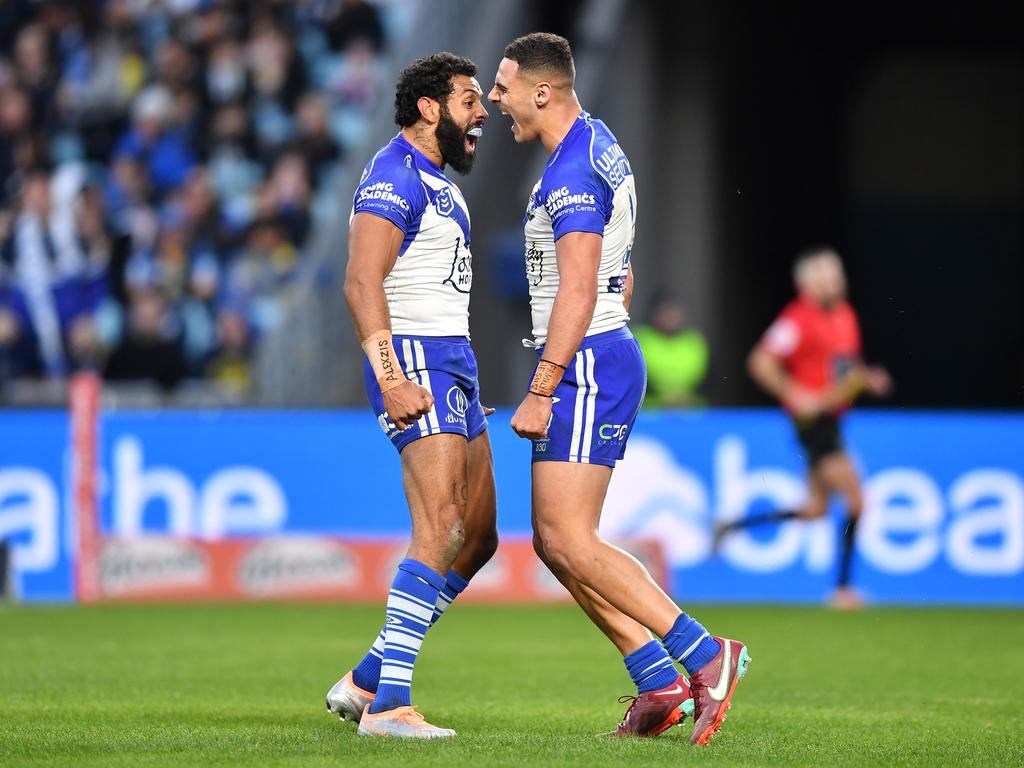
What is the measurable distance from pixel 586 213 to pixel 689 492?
7.50 meters

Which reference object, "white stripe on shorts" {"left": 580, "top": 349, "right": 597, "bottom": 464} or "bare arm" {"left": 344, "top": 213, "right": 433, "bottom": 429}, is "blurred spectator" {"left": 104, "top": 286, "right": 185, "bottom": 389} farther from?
"white stripe on shorts" {"left": 580, "top": 349, "right": 597, "bottom": 464}

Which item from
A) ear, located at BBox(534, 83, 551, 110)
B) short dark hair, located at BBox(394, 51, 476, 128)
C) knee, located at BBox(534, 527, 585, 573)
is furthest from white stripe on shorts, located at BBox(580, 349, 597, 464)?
short dark hair, located at BBox(394, 51, 476, 128)

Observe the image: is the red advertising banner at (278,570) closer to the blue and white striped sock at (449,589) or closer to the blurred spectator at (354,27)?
the blue and white striped sock at (449,589)

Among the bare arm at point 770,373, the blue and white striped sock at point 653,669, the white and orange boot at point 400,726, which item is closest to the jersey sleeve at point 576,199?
the blue and white striped sock at point 653,669

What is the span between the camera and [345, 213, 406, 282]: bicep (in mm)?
6055

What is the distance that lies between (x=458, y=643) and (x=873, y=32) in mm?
13680

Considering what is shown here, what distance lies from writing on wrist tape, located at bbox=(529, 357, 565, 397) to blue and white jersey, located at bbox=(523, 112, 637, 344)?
31 centimetres

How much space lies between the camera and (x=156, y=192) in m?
18.3

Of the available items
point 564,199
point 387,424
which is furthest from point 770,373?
point 564,199

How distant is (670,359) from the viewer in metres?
15.1

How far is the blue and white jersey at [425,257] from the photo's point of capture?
625cm

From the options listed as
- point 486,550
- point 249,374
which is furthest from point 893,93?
point 486,550

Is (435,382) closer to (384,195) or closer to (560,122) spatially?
(384,195)

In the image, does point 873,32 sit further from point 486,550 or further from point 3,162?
point 486,550
